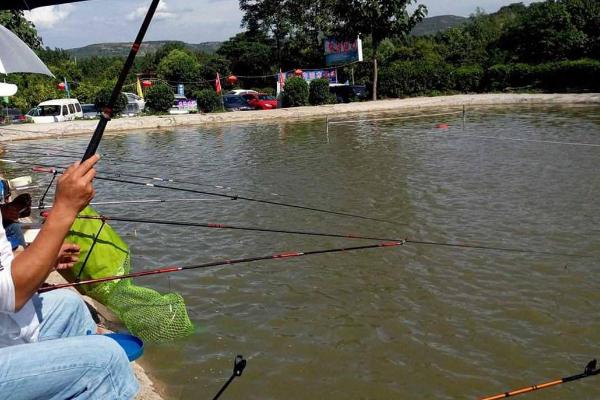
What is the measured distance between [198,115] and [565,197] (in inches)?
753

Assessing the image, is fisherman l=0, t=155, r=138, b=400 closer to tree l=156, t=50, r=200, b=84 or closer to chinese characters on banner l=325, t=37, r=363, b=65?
chinese characters on banner l=325, t=37, r=363, b=65

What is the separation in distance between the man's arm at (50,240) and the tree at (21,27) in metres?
17.4

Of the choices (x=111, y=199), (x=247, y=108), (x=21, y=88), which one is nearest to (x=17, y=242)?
(x=111, y=199)

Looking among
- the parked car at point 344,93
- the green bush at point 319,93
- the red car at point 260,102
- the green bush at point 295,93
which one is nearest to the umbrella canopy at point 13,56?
the red car at point 260,102

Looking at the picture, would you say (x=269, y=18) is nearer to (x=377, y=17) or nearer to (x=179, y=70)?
(x=179, y=70)

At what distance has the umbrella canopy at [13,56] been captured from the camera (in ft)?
17.3

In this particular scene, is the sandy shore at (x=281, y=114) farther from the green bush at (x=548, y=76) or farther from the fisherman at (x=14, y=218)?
the fisherman at (x=14, y=218)

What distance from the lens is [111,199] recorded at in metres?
10.3

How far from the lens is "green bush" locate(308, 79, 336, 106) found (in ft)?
101

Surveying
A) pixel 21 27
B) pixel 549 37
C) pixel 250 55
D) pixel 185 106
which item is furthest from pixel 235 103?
pixel 549 37

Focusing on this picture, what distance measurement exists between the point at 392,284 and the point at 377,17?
28.7m

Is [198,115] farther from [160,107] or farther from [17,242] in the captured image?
[17,242]

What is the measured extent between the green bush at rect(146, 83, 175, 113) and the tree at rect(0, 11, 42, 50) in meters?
8.37

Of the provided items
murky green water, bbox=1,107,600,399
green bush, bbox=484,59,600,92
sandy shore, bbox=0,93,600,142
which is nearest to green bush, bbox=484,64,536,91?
green bush, bbox=484,59,600,92
